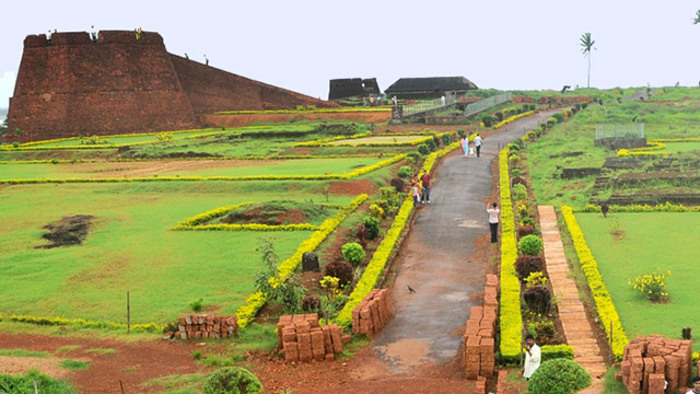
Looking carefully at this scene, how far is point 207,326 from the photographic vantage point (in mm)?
16469

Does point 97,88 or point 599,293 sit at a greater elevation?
point 97,88

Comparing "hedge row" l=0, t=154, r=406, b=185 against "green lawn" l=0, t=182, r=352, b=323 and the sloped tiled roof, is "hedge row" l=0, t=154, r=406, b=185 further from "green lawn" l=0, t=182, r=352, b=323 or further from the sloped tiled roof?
the sloped tiled roof

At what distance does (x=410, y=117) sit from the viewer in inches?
2085

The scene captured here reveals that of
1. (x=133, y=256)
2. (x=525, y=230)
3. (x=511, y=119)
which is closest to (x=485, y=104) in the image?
(x=511, y=119)

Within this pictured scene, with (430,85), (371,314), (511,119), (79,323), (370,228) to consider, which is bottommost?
(79,323)

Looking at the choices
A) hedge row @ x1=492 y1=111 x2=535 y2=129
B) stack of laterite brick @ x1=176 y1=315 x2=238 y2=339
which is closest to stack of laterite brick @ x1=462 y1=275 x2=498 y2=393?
stack of laterite brick @ x1=176 y1=315 x2=238 y2=339

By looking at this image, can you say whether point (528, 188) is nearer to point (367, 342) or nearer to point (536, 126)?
point (367, 342)

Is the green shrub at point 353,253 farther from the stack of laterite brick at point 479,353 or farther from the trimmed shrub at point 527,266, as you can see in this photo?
the stack of laterite brick at point 479,353

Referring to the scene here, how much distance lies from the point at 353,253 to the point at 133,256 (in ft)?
19.1

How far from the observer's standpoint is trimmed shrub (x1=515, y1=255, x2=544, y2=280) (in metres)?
18.6

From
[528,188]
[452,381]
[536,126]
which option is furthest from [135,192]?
[536,126]

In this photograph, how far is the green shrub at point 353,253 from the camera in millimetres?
20766

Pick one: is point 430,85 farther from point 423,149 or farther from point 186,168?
point 186,168

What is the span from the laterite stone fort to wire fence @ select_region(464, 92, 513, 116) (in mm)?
19625
